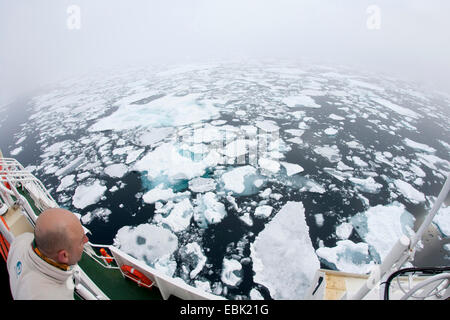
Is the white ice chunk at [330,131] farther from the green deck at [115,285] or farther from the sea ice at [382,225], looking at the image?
the green deck at [115,285]

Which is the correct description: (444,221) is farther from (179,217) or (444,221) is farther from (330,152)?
(179,217)

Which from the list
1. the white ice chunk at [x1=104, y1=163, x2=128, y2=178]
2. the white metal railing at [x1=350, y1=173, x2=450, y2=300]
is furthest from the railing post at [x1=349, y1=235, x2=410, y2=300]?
the white ice chunk at [x1=104, y1=163, x2=128, y2=178]

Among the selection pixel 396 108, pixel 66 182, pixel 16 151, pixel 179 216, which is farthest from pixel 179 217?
pixel 396 108

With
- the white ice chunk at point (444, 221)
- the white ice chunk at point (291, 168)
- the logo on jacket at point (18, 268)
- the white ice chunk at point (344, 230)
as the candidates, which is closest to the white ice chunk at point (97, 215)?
the logo on jacket at point (18, 268)

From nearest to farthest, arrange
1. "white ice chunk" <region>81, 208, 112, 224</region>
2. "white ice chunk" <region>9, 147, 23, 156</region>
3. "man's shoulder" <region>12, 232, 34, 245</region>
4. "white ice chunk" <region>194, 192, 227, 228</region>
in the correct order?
"man's shoulder" <region>12, 232, 34, 245</region> → "white ice chunk" <region>194, 192, 227, 228</region> → "white ice chunk" <region>81, 208, 112, 224</region> → "white ice chunk" <region>9, 147, 23, 156</region>

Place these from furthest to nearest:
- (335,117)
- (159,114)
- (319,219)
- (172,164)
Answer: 1. (159,114)
2. (335,117)
3. (172,164)
4. (319,219)

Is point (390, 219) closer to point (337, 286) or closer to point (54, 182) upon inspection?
point (337, 286)

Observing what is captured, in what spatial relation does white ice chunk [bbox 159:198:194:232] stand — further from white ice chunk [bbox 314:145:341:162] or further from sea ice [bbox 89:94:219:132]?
sea ice [bbox 89:94:219:132]
